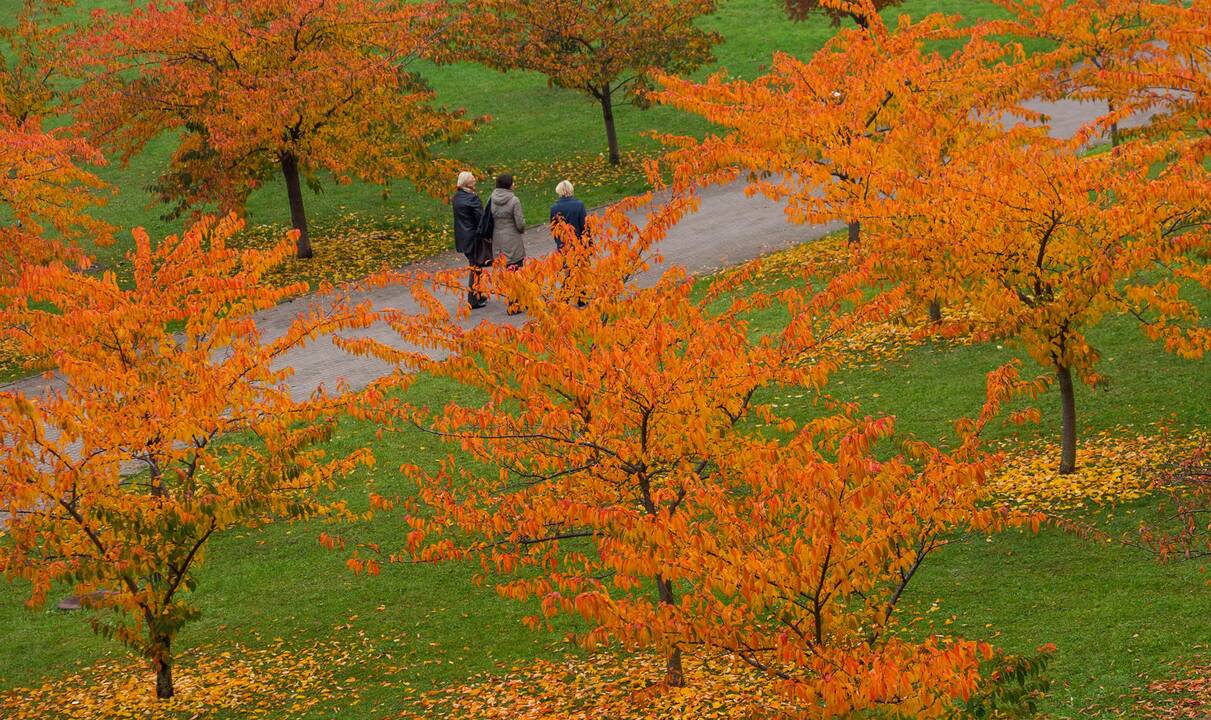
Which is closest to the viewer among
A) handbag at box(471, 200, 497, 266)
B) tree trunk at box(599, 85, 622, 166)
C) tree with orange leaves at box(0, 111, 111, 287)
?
handbag at box(471, 200, 497, 266)

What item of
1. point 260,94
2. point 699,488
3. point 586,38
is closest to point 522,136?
point 586,38

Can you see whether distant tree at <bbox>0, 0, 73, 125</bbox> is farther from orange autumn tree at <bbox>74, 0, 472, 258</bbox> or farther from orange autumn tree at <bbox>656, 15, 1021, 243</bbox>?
orange autumn tree at <bbox>656, 15, 1021, 243</bbox>

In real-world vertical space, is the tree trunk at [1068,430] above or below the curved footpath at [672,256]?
below

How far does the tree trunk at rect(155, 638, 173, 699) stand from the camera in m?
9.86

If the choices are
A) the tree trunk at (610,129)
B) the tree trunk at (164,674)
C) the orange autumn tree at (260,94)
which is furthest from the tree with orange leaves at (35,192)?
the tree trunk at (610,129)

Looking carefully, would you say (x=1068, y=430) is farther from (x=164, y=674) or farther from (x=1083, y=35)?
(x=1083, y=35)

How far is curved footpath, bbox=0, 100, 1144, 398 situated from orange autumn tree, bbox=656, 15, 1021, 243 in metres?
1.70

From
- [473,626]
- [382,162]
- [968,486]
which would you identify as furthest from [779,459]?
[382,162]

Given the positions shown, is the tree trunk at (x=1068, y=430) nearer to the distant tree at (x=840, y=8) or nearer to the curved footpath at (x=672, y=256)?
the curved footpath at (x=672, y=256)

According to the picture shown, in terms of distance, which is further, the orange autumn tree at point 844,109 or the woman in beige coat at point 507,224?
the woman in beige coat at point 507,224

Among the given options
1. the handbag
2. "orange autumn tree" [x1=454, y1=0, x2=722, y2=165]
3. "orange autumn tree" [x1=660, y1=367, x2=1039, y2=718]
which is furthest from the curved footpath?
"orange autumn tree" [x1=660, y1=367, x2=1039, y2=718]

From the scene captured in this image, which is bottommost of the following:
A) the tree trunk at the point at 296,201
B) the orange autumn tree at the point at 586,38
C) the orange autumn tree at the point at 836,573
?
the orange autumn tree at the point at 836,573

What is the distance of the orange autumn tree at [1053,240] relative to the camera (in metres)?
10.4

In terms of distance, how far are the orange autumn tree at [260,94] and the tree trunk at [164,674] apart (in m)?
11.0
